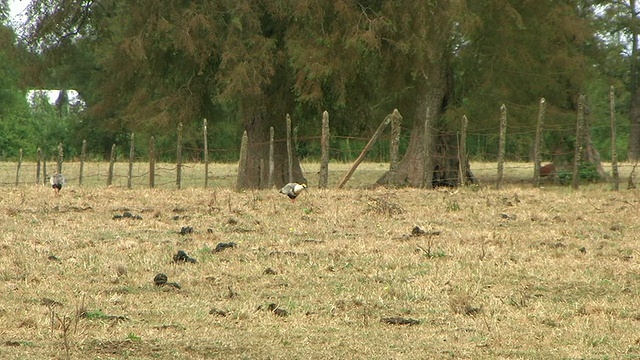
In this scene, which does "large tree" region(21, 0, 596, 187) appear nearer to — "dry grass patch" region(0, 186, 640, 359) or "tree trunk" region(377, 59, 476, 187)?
"tree trunk" region(377, 59, 476, 187)

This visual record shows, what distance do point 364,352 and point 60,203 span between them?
10.8 meters

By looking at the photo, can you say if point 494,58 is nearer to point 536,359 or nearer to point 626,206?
point 626,206

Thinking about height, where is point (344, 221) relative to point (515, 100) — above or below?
below

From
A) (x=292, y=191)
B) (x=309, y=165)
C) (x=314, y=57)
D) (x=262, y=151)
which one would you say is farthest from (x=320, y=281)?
(x=309, y=165)


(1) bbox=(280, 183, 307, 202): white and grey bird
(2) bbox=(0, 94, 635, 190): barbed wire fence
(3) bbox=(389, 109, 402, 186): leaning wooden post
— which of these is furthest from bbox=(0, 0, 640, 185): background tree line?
(1) bbox=(280, 183, 307, 202): white and grey bird

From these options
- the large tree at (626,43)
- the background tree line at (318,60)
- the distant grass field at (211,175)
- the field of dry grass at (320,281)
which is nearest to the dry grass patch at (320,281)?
the field of dry grass at (320,281)

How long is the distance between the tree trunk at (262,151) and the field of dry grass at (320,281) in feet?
42.7

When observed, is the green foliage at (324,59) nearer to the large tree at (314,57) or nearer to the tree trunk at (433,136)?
the large tree at (314,57)

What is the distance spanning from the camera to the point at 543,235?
13.3 metres

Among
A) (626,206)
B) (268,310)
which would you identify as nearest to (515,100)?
(626,206)

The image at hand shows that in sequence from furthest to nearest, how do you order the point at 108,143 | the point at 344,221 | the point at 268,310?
the point at 108,143, the point at 344,221, the point at 268,310

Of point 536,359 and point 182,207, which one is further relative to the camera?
point 182,207

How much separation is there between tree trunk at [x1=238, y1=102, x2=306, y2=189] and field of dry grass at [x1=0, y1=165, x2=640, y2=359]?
13.0 meters

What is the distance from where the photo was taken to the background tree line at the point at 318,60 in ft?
93.9
